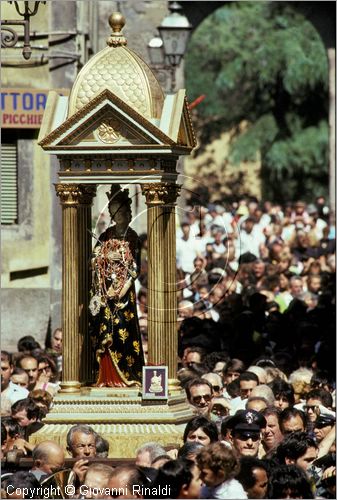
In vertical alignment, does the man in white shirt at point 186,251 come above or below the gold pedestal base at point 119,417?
above

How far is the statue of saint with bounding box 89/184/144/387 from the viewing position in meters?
17.2

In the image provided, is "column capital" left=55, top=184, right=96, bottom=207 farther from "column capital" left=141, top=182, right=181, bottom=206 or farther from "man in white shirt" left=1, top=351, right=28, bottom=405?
"man in white shirt" left=1, top=351, right=28, bottom=405

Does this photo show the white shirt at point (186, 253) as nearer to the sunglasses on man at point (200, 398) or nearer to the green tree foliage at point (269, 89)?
the sunglasses on man at point (200, 398)

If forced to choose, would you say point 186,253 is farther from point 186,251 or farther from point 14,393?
point 14,393

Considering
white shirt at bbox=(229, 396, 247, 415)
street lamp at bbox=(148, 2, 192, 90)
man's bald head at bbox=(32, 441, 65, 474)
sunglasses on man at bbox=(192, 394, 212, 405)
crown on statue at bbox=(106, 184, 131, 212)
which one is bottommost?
man's bald head at bbox=(32, 441, 65, 474)

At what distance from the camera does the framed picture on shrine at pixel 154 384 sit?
55.5 ft

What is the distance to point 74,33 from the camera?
27.9 meters

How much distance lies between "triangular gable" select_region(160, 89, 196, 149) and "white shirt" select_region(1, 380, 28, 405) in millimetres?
2957

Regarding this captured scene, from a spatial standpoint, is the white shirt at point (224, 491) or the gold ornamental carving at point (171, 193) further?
the gold ornamental carving at point (171, 193)

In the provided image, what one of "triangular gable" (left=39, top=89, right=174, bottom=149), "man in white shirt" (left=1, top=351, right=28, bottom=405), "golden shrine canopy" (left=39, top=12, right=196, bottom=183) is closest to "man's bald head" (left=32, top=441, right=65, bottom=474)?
"golden shrine canopy" (left=39, top=12, right=196, bottom=183)

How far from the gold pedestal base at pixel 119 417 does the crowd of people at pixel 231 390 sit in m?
0.22

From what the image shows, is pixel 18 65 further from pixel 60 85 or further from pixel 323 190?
pixel 323 190

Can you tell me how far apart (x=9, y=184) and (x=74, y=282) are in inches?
422

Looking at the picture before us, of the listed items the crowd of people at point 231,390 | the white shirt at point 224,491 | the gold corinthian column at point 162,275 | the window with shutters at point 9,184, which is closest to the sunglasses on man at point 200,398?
the crowd of people at point 231,390
